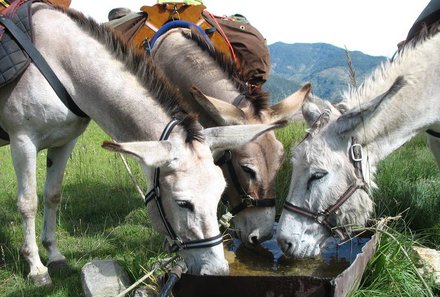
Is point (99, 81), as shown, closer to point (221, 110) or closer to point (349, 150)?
point (221, 110)

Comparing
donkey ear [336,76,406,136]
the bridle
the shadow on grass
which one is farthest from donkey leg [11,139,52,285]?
donkey ear [336,76,406,136]

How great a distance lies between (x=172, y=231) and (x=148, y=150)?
0.63 metres

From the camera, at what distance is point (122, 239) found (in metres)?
4.98

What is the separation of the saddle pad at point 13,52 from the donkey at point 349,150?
2.28 meters

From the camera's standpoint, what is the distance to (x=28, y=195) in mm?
3984

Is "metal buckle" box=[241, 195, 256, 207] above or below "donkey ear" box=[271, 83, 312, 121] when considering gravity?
below

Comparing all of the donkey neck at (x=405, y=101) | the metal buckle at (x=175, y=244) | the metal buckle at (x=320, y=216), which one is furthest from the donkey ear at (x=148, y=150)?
the donkey neck at (x=405, y=101)

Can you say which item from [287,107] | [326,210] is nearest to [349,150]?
[326,210]

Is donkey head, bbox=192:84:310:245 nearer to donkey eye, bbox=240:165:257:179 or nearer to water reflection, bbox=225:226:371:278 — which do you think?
donkey eye, bbox=240:165:257:179

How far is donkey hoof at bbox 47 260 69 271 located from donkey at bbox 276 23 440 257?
2.11 m

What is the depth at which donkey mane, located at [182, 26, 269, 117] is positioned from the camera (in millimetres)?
4137

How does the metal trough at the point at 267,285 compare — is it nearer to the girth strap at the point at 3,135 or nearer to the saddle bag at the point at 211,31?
the girth strap at the point at 3,135

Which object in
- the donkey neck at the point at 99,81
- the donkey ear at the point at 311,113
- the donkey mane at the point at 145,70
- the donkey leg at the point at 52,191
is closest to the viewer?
the donkey mane at the point at 145,70

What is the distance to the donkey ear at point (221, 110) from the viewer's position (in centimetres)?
385
